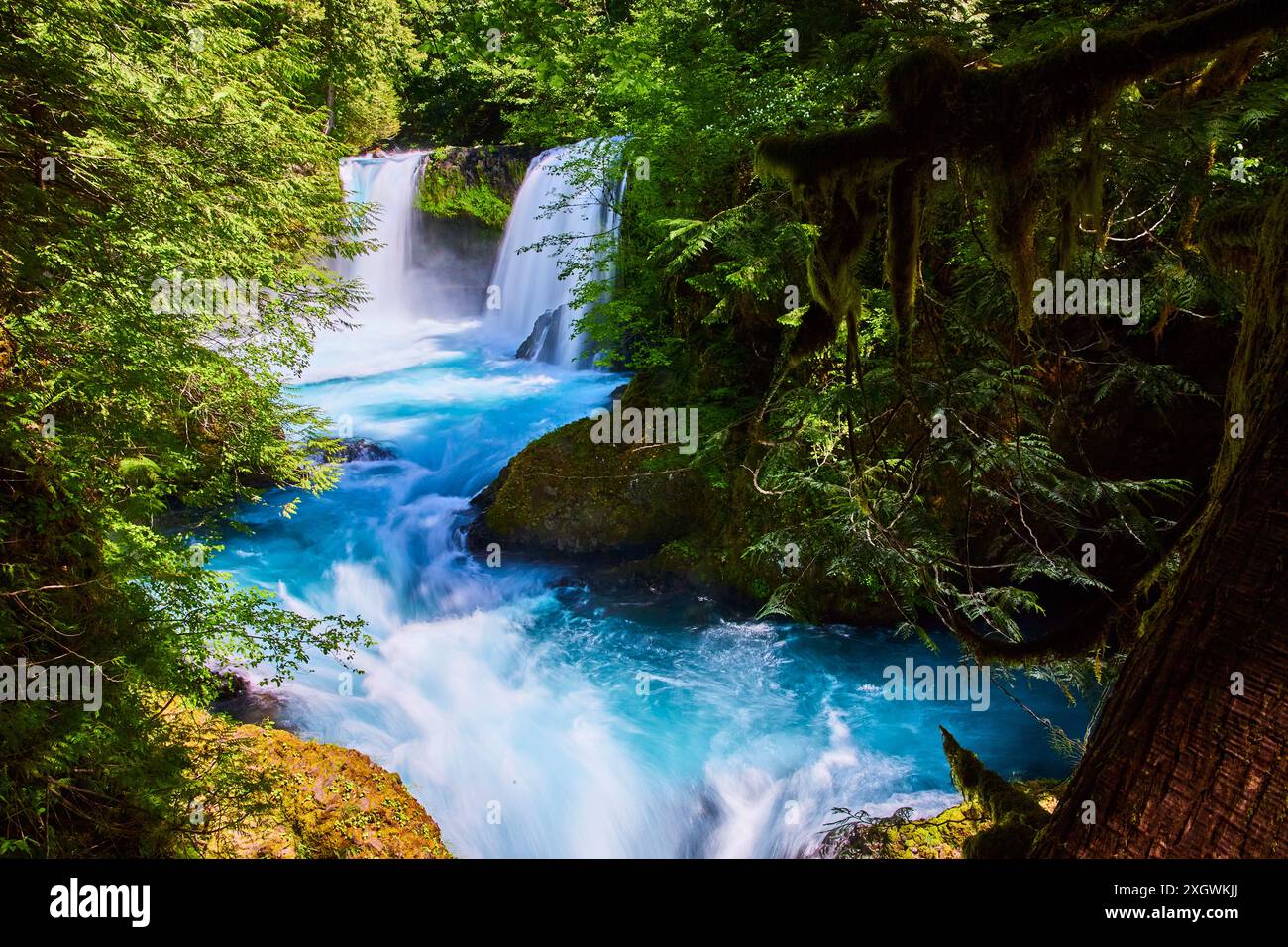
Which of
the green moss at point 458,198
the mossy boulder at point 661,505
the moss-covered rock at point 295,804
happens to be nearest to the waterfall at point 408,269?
the green moss at point 458,198

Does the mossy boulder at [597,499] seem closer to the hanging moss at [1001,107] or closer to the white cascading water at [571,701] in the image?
the white cascading water at [571,701]

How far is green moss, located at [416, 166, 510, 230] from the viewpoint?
68.4 ft

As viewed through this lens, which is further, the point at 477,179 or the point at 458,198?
the point at 458,198

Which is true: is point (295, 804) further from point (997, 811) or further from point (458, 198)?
point (458, 198)

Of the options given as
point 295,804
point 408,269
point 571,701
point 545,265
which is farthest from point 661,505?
point 408,269

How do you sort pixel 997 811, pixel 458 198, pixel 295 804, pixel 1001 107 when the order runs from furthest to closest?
pixel 458 198
pixel 295 804
pixel 997 811
pixel 1001 107

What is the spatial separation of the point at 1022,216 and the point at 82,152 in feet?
18.9

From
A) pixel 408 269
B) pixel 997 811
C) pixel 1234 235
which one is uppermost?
pixel 408 269

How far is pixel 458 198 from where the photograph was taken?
69.7ft

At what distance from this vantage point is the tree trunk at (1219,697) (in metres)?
1.51

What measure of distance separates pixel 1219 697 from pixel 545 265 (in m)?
19.3

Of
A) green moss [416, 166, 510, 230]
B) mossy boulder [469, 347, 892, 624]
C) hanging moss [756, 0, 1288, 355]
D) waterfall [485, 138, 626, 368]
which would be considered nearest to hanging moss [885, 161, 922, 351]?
hanging moss [756, 0, 1288, 355]

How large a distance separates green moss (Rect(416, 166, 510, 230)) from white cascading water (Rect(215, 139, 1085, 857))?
10911 millimetres

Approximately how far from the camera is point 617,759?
746 cm
